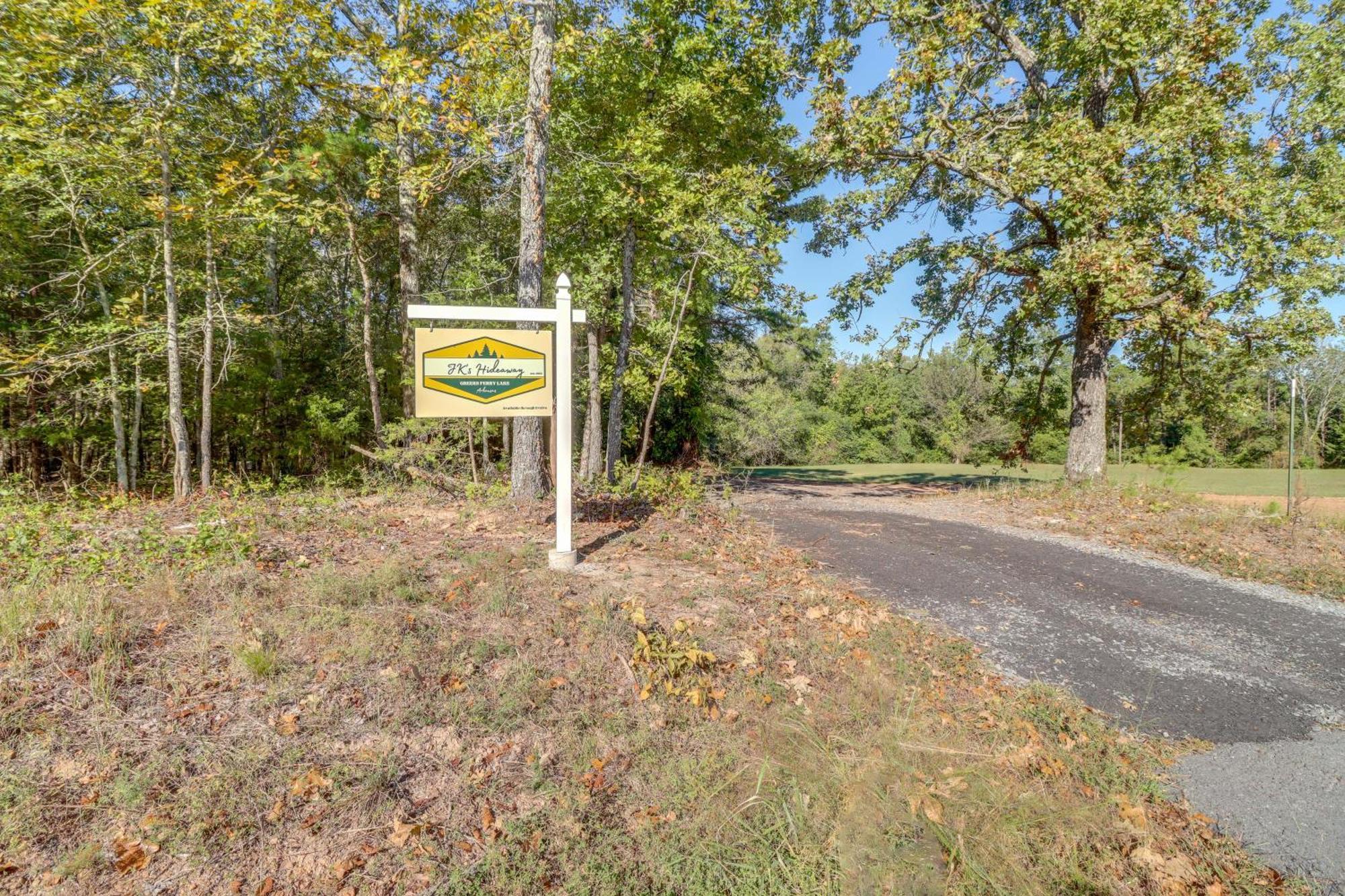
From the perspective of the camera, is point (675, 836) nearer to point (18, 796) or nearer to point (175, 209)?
point (18, 796)

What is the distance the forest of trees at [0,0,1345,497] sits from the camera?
311 inches

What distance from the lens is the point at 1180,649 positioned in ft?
13.8

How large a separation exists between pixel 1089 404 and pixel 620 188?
993 cm

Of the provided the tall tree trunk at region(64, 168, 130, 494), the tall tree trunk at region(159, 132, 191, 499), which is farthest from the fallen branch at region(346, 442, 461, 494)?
the tall tree trunk at region(64, 168, 130, 494)

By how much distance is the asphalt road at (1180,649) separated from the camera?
2.70m

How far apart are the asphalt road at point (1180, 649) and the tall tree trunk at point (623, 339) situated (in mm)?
5554

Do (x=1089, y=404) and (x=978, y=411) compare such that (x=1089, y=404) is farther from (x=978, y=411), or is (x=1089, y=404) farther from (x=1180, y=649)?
(x=1180, y=649)

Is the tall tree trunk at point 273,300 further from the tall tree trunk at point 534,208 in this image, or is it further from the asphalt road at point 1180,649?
the asphalt road at point 1180,649

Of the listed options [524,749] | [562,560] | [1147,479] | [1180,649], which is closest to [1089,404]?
[1147,479]

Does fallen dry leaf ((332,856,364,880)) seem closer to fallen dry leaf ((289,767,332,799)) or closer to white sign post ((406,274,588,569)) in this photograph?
fallen dry leaf ((289,767,332,799))

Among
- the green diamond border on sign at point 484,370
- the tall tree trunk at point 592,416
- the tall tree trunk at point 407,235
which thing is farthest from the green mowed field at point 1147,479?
the green diamond border on sign at point 484,370

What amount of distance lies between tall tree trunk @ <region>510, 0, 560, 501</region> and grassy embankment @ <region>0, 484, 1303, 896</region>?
3009 mm

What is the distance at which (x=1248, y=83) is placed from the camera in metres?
8.80

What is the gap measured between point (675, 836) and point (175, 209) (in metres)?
10.9
